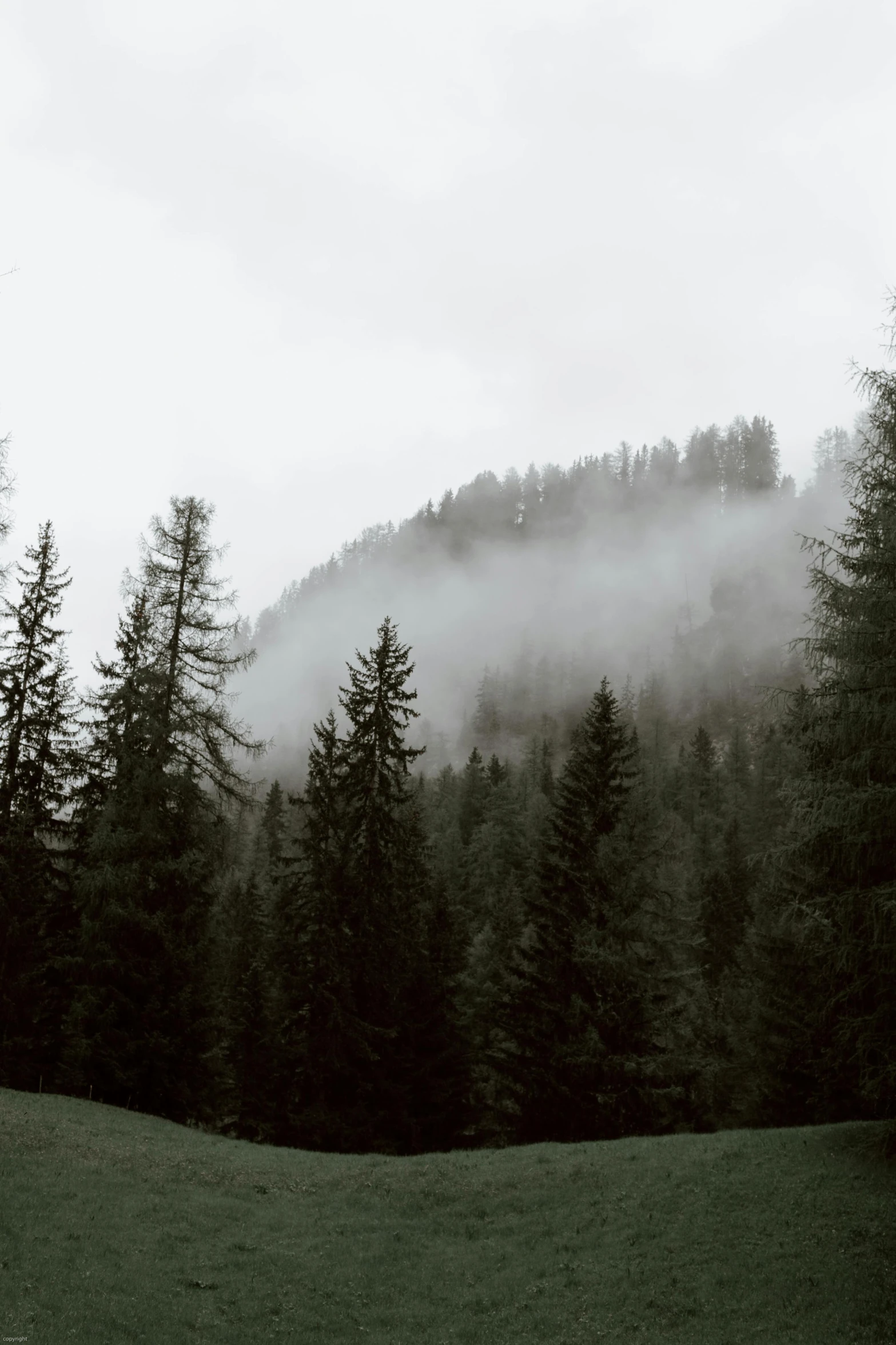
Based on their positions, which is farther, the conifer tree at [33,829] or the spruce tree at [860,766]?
the conifer tree at [33,829]

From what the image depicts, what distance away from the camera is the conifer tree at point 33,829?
2808 cm

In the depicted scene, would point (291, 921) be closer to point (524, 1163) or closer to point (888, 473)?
point (524, 1163)

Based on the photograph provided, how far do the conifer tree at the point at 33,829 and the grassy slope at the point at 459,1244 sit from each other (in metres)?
Result: 9.30

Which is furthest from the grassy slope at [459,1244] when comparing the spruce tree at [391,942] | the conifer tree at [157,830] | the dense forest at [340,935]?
the spruce tree at [391,942]

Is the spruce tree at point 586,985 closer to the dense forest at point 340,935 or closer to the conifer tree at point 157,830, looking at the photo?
the dense forest at point 340,935

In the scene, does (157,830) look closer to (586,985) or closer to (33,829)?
(33,829)

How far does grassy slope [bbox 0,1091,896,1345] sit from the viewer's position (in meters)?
11.9

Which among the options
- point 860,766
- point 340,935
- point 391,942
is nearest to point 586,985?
point 391,942

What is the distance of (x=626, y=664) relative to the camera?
570ft

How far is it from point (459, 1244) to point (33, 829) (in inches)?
812

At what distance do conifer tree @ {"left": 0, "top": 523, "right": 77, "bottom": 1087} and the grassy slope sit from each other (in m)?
9.30

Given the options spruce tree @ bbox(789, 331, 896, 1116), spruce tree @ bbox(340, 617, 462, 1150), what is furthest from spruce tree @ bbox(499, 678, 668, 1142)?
spruce tree @ bbox(789, 331, 896, 1116)

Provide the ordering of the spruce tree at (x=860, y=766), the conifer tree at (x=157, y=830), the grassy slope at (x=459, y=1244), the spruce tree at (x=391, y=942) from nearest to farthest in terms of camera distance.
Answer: the grassy slope at (x=459, y=1244), the spruce tree at (x=860, y=766), the conifer tree at (x=157, y=830), the spruce tree at (x=391, y=942)

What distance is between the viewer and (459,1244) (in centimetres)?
1555
